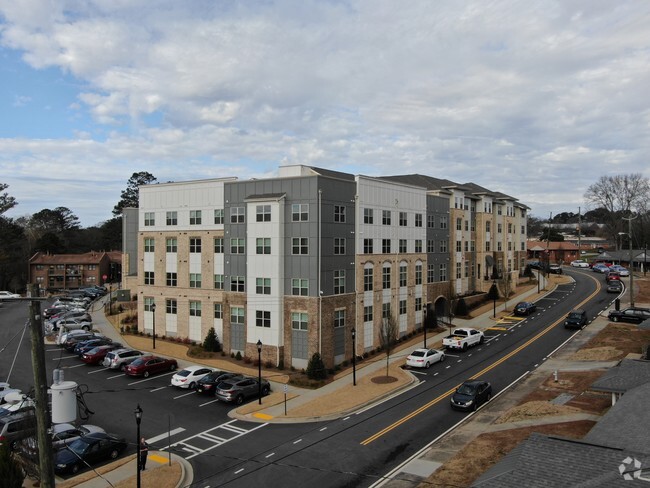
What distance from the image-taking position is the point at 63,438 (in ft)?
74.3

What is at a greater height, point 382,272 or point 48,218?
point 48,218

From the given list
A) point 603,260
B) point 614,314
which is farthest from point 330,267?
point 603,260

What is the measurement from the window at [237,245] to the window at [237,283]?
225cm

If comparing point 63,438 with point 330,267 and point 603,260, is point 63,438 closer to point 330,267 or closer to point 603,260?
point 330,267

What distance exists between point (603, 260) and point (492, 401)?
95415 millimetres

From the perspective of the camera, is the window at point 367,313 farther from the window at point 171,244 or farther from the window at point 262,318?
the window at point 171,244

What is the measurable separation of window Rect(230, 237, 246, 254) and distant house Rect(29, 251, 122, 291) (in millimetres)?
68280

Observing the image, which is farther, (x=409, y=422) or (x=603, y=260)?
(x=603, y=260)

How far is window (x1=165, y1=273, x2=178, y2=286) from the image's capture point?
49500mm

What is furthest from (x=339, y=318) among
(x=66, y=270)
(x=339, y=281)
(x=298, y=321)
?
(x=66, y=270)

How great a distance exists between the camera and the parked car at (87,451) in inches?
826

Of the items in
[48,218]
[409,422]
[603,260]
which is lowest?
[409,422]

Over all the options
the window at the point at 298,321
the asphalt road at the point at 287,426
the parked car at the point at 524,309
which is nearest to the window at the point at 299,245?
the window at the point at 298,321

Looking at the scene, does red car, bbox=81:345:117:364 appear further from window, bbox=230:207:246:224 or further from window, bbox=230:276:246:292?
→ window, bbox=230:207:246:224
